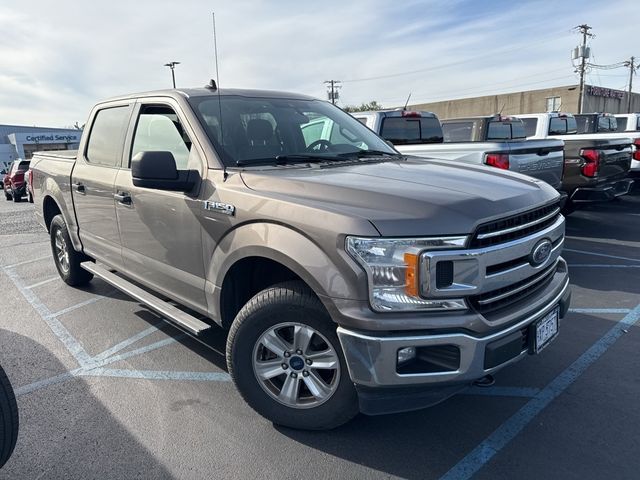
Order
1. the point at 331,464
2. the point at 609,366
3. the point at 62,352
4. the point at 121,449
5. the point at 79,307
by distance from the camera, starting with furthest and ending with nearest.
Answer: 1. the point at 79,307
2. the point at 62,352
3. the point at 609,366
4. the point at 121,449
5. the point at 331,464

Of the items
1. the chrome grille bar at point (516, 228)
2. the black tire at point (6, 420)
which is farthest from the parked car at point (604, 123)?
the black tire at point (6, 420)

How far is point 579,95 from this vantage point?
1555 inches

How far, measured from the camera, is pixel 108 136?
4.52 meters

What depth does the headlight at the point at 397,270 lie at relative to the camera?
88.3 inches

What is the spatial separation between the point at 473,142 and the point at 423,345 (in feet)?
16.3

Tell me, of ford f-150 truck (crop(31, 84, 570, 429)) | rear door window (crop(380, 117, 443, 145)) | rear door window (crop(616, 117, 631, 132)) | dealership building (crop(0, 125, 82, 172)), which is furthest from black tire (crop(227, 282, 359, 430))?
dealership building (crop(0, 125, 82, 172))

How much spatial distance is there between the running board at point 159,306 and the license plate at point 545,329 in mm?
1992

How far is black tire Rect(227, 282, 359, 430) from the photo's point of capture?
8.39 ft

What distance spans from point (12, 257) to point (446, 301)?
798cm

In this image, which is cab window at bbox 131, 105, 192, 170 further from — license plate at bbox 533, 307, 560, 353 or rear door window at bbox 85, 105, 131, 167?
license plate at bbox 533, 307, 560, 353

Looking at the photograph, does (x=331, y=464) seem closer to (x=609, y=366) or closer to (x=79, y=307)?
(x=609, y=366)

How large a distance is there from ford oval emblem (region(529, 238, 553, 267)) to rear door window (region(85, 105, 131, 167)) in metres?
3.33

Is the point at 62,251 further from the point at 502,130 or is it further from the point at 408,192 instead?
the point at 502,130

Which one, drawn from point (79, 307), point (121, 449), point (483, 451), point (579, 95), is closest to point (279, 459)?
point (121, 449)
